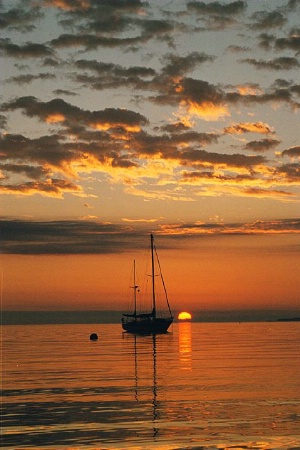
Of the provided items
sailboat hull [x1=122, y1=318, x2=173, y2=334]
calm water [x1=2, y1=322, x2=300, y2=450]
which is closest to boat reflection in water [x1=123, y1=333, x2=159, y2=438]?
calm water [x1=2, y1=322, x2=300, y2=450]

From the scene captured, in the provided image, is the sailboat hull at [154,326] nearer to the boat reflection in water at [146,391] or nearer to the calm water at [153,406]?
the boat reflection in water at [146,391]

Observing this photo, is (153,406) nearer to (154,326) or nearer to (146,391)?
(146,391)

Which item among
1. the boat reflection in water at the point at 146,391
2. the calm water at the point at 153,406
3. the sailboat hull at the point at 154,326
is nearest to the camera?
the calm water at the point at 153,406

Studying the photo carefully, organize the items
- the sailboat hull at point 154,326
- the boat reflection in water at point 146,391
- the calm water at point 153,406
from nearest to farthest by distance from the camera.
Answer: the calm water at point 153,406 < the boat reflection in water at point 146,391 < the sailboat hull at point 154,326

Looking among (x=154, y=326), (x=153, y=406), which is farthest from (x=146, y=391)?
(x=154, y=326)

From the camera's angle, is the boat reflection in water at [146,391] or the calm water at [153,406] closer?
the calm water at [153,406]

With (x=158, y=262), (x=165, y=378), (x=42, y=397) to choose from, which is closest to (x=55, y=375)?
(x=165, y=378)

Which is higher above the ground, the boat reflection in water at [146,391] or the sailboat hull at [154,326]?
the boat reflection in water at [146,391]

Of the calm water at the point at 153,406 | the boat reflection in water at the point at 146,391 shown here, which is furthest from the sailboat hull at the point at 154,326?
the calm water at the point at 153,406

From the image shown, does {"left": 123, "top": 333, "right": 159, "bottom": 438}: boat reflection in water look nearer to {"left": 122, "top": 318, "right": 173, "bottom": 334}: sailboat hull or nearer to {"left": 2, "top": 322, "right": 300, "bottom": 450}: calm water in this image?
{"left": 2, "top": 322, "right": 300, "bottom": 450}: calm water

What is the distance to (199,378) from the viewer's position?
52625mm

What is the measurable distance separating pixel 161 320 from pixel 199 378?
96105mm

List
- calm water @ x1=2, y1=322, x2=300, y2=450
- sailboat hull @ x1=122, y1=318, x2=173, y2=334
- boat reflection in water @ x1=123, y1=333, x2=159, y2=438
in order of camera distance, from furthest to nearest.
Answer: sailboat hull @ x1=122, y1=318, x2=173, y2=334 → boat reflection in water @ x1=123, y1=333, x2=159, y2=438 → calm water @ x1=2, y1=322, x2=300, y2=450

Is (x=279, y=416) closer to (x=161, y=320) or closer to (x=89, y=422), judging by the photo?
(x=89, y=422)
